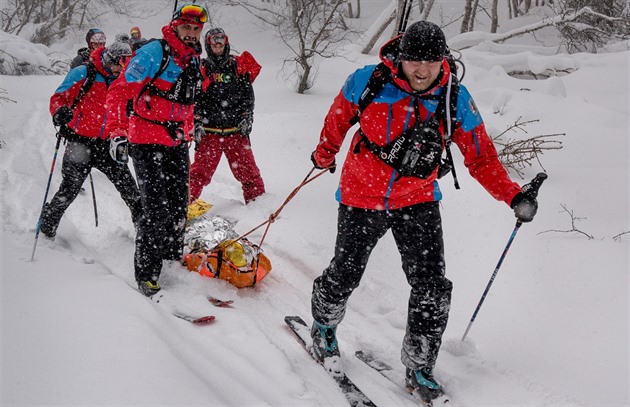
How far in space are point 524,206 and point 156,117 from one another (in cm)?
265

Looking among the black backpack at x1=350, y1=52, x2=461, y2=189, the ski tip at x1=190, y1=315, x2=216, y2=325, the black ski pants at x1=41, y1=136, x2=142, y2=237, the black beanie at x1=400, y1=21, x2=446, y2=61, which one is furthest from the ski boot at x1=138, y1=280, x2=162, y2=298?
the black beanie at x1=400, y1=21, x2=446, y2=61

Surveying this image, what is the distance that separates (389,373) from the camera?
3.33 metres

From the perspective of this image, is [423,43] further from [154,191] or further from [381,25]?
[381,25]

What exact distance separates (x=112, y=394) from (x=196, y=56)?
2.67m

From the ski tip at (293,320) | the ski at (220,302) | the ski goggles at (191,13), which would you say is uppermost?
the ski goggles at (191,13)

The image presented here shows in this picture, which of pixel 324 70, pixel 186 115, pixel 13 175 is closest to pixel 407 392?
pixel 186 115

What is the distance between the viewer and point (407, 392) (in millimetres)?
3156

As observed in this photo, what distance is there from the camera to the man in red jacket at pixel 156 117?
12.0ft

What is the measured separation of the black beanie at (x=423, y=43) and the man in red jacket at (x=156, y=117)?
182 cm

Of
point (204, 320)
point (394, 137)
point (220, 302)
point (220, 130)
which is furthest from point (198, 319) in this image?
point (220, 130)

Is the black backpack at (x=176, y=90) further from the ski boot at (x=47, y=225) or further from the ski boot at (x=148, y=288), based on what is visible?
Answer: the ski boot at (x=47, y=225)

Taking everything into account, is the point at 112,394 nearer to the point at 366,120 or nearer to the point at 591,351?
the point at 366,120

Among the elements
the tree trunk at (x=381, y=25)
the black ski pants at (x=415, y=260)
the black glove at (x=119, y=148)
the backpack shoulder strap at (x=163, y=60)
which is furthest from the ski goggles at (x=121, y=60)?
the tree trunk at (x=381, y=25)

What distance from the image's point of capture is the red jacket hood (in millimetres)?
2662
